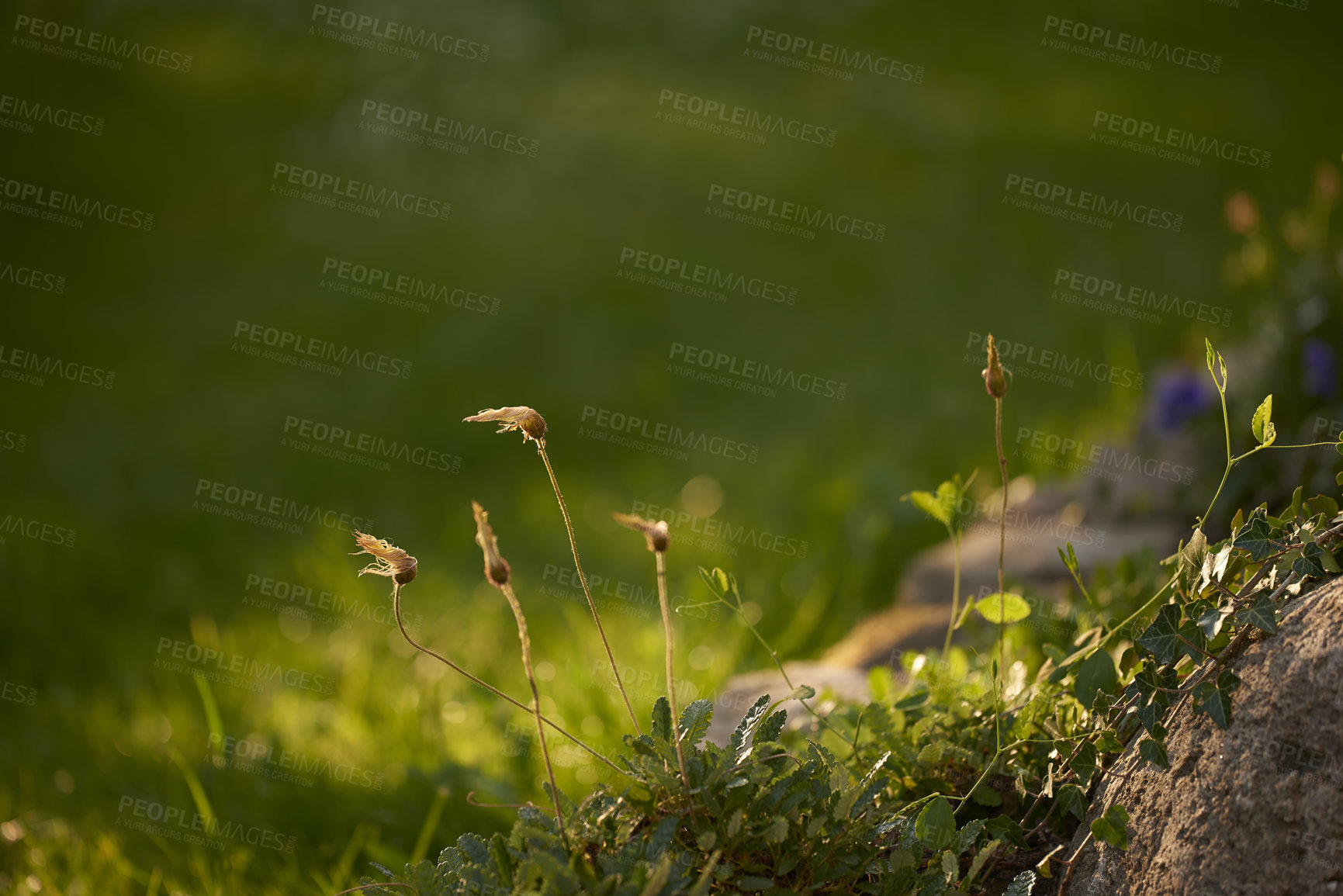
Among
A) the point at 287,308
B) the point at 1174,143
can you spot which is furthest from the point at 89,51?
the point at 1174,143

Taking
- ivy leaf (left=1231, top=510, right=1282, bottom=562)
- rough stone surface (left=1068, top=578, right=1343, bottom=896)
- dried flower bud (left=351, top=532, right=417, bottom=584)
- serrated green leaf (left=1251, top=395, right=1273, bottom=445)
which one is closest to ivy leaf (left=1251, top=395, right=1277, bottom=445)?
serrated green leaf (left=1251, top=395, right=1273, bottom=445)

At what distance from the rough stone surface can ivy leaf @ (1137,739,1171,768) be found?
6 cm

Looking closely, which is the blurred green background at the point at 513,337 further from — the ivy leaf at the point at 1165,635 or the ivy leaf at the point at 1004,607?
the ivy leaf at the point at 1165,635

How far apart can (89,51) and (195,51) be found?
3.09 ft

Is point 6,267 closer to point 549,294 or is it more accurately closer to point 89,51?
point 89,51

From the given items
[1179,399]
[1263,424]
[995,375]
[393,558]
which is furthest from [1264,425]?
[1179,399]

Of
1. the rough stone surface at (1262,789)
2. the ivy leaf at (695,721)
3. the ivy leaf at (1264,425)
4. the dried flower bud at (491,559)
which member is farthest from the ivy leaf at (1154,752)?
the dried flower bud at (491,559)

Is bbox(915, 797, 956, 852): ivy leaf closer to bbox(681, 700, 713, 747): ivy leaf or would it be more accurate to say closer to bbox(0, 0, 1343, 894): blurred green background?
bbox(681, 700, 713, 747): ivy leaf

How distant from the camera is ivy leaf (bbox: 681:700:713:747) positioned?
1585 mm

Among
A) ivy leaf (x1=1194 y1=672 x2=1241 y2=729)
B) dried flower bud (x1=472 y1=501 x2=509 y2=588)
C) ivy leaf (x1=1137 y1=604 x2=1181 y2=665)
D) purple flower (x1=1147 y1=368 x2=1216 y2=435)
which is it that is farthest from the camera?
purple flower (x1=1147 y1=368 x2=1216 y2=435)

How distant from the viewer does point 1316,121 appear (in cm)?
720

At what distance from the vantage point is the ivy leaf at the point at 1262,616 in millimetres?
1407

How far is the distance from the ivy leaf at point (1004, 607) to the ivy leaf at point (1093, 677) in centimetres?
20

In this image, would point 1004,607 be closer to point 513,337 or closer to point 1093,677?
point 1093,677
